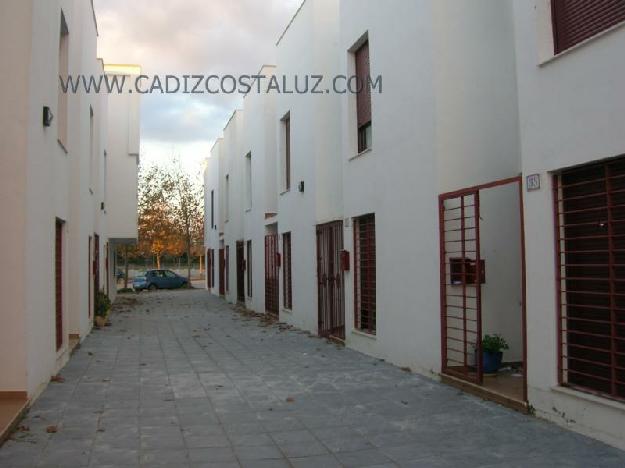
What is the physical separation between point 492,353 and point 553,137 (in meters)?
2.90

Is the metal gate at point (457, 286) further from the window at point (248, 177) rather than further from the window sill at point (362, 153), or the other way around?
the window at point (248, 177)

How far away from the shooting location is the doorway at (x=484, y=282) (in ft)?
25.9

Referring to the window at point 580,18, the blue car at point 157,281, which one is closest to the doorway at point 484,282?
the window at point 580,18

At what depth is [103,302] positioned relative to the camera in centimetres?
1638

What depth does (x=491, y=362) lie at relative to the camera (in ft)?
25.6

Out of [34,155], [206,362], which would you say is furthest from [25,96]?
[206,362]

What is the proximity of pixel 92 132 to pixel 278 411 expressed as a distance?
10.9 m

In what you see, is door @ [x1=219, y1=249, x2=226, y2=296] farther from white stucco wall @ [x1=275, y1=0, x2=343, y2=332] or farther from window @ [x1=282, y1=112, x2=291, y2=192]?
white stucco wall @ [x1=275, y1=0, x2=343, y2=332]

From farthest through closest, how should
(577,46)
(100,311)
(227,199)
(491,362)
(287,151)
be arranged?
(227,199)
(287,151)
(100,311)
(491,362)
(577,46)

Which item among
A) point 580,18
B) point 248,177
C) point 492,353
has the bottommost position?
point 492,353

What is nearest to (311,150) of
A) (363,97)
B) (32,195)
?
(363,97)

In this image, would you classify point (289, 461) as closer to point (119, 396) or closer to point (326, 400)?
point (326, 400)

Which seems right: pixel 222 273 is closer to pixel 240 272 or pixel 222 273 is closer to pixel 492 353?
pixel 240 272

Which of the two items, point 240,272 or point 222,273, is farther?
point 222,273
